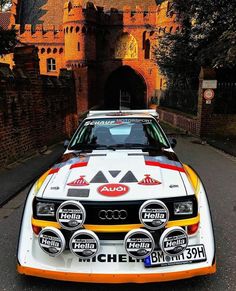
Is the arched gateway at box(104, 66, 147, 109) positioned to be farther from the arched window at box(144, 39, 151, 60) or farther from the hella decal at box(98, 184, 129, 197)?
the hella decal at box(98, 184, 129, 197)

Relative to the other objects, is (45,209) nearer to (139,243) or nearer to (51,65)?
(139,243)

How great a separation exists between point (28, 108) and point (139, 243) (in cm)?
820

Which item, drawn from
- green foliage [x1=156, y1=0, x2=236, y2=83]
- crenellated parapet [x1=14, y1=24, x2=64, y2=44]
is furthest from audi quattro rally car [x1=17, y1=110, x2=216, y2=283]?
crenellated parapet [x1=14, y1=24, x2=64, y2=44]

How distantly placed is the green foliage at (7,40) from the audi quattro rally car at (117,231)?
9.41m

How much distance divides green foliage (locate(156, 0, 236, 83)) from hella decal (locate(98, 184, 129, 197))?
29.9 feet

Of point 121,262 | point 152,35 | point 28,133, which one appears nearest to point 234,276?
point 121,262

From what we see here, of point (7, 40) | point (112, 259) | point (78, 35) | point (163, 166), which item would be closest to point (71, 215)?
point (112, 259)

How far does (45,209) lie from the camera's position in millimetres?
3146

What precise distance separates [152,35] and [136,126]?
34680mm

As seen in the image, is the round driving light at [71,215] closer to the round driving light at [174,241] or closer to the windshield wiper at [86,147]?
the round driving light at [174,241]

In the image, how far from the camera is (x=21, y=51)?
10.9 m

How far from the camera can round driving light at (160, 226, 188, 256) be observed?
294cm

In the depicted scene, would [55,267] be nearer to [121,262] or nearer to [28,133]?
[121,262]

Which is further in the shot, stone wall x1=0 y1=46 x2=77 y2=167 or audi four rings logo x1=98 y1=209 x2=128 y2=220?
stone wall x1=0 y1=46 x2=77 y2=167
